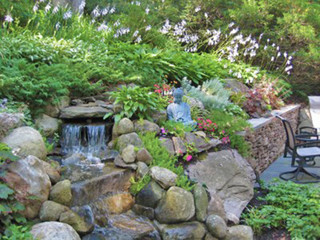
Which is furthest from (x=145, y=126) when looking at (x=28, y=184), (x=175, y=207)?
(x=28, y=184)

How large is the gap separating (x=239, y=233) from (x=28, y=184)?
258cm

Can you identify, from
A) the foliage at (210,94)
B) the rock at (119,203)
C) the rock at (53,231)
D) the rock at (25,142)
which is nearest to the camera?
the rock at (53,231)

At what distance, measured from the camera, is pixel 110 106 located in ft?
18.6

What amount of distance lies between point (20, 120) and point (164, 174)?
200 centimetres

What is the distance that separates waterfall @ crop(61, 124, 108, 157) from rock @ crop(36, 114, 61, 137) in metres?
0.13

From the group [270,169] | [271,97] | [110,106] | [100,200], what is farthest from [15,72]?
[271,97]

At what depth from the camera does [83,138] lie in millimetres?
5352

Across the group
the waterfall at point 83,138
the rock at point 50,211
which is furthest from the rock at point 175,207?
the waterfall at point 83,138

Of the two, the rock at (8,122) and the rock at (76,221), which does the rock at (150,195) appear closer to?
the rock at (76,221)

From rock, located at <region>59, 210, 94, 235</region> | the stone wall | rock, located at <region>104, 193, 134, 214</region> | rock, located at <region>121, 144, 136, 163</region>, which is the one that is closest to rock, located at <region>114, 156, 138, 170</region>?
rock, located at <region>121, 144, 136, 163</region>

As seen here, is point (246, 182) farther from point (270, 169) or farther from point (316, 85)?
point (316, 85)

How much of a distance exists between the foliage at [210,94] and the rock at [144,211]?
3.40m

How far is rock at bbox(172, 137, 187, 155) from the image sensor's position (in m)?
5.33

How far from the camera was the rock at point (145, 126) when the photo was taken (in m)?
5.41
